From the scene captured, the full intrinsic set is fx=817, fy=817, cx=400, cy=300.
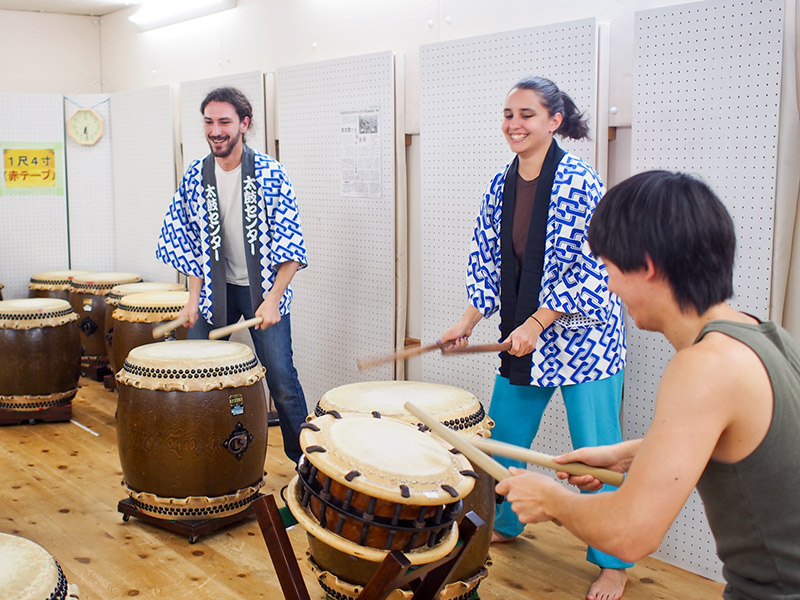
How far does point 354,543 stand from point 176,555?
1291 millimetres

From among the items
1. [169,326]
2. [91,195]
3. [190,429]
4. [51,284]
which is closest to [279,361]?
[169,326]

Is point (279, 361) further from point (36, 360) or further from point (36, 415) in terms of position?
point (36, 415)

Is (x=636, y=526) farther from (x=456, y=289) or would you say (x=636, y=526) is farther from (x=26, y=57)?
(x=26, y=57)


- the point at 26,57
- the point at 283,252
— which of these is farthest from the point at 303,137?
the point at 26,57

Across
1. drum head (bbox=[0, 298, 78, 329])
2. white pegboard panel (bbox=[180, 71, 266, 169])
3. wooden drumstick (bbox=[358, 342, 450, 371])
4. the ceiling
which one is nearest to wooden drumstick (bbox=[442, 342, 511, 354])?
wooden drumstick (bbox=[358, 342, 450, 371])

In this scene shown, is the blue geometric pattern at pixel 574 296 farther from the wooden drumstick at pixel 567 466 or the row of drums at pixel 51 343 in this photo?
the row of drums at pixel 51 343

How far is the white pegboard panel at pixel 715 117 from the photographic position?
7.99 feet

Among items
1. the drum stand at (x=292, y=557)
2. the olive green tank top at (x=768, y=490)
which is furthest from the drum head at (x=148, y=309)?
the olive green tank top at (x=768, y=490)

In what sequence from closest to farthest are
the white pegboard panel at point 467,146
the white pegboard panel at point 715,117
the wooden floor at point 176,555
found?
1. the white pegboard panel at point 715,117
2. the wooden floor at point 176,555
3. the white pegboard panel at point 467,146

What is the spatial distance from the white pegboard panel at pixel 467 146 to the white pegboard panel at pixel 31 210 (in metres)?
3.30

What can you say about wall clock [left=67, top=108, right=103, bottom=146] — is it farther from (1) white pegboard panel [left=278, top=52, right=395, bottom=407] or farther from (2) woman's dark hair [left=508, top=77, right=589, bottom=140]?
(2) woman's dark hair [left=508, top=77, right=589, bottom=140]

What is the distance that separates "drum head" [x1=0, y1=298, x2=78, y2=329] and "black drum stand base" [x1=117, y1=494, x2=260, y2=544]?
4.86ft

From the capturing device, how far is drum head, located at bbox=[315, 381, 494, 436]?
228 cm

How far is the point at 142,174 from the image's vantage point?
5406 mm
